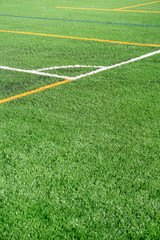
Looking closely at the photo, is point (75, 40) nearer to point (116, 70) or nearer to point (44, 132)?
point (116, 70)

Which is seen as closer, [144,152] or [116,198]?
[116,198]

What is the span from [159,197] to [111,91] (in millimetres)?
2039

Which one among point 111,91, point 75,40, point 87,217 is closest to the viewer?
point 87,217

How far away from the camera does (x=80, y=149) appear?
260 cm

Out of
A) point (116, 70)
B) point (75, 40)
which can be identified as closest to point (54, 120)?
point (116, 70)

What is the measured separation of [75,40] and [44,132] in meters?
4.37

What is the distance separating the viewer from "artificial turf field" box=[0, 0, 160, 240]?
1864mm

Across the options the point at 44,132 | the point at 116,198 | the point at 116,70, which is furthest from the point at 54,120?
the point at 116,70

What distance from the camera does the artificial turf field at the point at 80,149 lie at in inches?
73.4

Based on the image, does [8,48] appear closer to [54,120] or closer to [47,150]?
[54,120]

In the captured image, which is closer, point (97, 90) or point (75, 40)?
point (97, 90)

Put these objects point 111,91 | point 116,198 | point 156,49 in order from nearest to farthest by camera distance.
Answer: point 116,198 < point 111,91 < point 156,49

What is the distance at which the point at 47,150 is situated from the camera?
8.50ft

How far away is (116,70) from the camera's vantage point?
473cm
